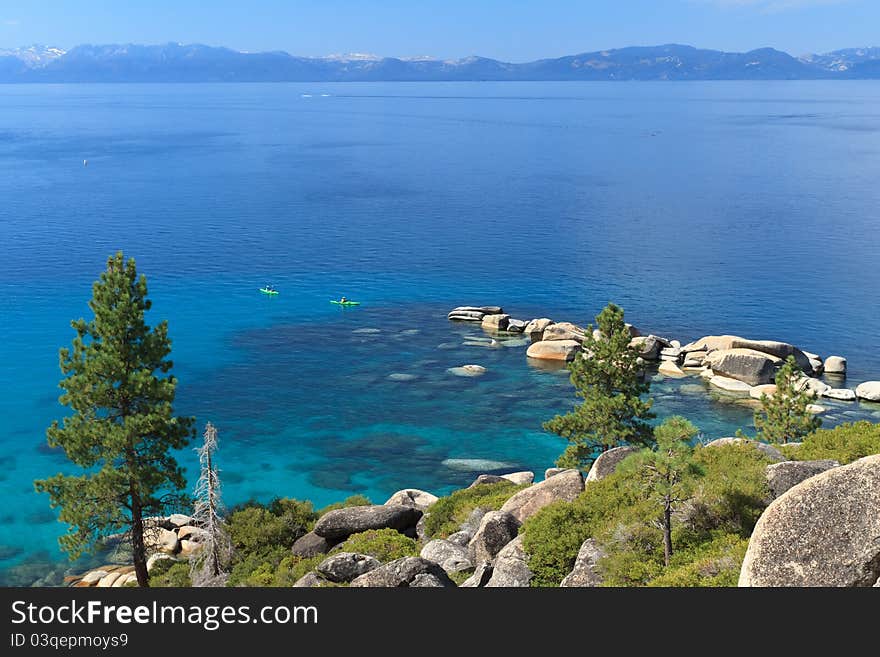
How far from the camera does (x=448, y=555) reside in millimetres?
36969

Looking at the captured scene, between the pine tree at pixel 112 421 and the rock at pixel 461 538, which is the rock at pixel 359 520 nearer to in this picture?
the rock at pixel 461 538

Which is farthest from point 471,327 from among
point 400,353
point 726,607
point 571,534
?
point 726,607

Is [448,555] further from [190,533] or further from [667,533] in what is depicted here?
[190,533]

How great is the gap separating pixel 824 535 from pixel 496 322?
7833 centimetres

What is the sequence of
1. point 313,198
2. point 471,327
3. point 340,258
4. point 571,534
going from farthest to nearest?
point 313,198 < point 340,258 < point 471,327 < point 571,534

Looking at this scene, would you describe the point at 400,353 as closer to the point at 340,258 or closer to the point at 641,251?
the point at 340,258

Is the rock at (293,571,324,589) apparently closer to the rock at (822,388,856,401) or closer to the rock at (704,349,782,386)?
the rock at (704,349,782,386)

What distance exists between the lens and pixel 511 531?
36.9 m

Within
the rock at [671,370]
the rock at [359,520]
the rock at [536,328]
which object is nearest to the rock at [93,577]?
the rock at [359,520]

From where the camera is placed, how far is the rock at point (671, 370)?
85.2m

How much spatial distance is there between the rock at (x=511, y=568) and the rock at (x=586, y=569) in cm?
152

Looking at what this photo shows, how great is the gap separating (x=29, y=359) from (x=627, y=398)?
223 feet

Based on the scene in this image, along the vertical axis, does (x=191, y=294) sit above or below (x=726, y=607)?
below

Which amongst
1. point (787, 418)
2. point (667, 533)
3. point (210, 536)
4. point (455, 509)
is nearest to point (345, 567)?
point (210, 536)
